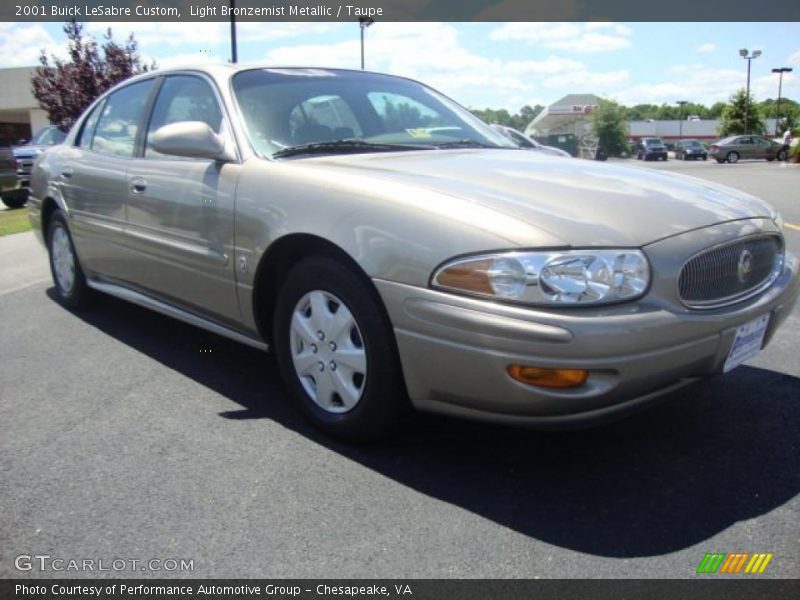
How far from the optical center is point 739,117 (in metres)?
66.1

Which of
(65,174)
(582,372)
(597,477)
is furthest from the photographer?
(65,174)

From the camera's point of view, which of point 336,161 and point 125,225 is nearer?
point 336,161

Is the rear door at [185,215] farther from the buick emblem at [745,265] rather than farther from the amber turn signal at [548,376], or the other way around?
the buick emblem at [745,265]

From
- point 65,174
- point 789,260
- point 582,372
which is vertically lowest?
point 582,372

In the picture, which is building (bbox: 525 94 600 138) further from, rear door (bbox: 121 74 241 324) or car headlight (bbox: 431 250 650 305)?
car headlight (bbox: 431 250 650 305)

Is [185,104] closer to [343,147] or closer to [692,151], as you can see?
[343,147]

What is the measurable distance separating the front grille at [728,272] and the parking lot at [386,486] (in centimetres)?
63

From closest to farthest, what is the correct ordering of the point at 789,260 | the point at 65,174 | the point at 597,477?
1. the point at 597,477
2. the point at 789,260
3. the point at 65,174

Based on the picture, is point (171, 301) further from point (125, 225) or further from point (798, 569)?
point (798, 569)

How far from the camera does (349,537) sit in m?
2.30

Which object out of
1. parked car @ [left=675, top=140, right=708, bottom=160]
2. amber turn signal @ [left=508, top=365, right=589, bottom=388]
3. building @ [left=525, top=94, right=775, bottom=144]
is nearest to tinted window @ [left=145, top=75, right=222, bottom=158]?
amber turn signal @ [left=508, top=365, right=589, bottom=388]

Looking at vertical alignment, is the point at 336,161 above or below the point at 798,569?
above
